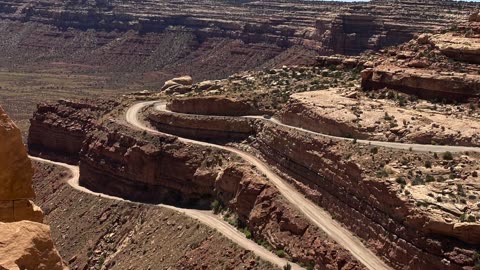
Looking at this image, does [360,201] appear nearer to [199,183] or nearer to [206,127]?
[199,183]

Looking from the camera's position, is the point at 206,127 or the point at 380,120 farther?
the point at 206,127

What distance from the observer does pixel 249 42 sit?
18925cm

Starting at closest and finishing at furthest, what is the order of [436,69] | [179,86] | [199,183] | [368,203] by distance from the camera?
[368,203], [436,69], [199,183], [179,86]

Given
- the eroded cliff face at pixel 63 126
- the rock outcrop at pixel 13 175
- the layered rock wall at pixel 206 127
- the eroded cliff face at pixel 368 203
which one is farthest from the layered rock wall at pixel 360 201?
the eroded cliff face at pixel 63 126

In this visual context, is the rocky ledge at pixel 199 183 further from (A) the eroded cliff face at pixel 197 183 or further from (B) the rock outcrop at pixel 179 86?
(B) the rock outcrop at pixel 179 86

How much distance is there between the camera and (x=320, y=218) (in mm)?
45906

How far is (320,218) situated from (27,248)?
3206 centimetres

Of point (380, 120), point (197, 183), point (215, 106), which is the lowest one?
point (197, 183)

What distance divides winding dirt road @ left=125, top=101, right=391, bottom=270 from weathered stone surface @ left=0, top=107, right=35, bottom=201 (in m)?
23.3

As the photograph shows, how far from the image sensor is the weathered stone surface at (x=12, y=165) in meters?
19.3

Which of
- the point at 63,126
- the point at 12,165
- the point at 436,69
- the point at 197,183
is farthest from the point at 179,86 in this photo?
the point at 12,165

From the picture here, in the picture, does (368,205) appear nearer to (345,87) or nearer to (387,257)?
(387,257)

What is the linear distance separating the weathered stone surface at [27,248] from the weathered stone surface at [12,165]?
338 cm

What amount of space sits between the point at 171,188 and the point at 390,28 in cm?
8712
